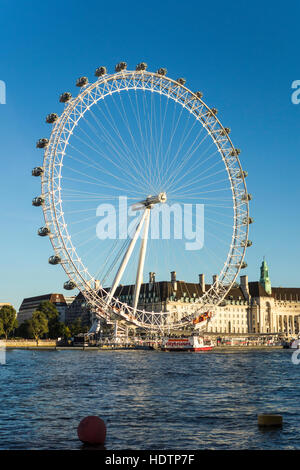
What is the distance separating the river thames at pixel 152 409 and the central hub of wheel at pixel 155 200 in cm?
4161

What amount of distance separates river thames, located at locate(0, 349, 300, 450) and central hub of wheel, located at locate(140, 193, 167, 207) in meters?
41.6

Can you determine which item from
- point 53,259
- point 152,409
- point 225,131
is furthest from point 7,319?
point 152,409

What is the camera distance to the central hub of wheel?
87306 mm

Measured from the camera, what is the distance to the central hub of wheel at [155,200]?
8731 centimetres

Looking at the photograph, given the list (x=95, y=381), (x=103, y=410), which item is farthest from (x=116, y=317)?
(x=103, y=410)

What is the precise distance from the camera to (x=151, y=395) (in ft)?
115

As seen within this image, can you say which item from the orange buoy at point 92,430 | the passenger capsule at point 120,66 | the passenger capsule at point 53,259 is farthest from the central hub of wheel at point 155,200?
the orange buoy at point 92,430

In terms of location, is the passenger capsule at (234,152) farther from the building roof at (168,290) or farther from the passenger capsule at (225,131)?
the building roof at (168,290)

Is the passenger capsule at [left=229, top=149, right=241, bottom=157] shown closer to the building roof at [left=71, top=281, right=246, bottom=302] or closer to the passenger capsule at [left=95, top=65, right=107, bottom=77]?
the passenger capsule at [left=95, top=65, right=107, bottom=77]

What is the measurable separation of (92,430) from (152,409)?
991cm

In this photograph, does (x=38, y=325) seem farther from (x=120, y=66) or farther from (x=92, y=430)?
(x=92, y=430)

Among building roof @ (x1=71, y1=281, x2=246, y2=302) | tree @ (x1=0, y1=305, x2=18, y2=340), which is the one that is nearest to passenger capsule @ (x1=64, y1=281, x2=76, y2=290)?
tree @ (x1=0, y1=305, x2=18, y2=340)

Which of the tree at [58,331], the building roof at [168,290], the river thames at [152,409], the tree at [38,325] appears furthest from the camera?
the building roof at [168,290]

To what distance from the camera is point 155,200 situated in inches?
3467
